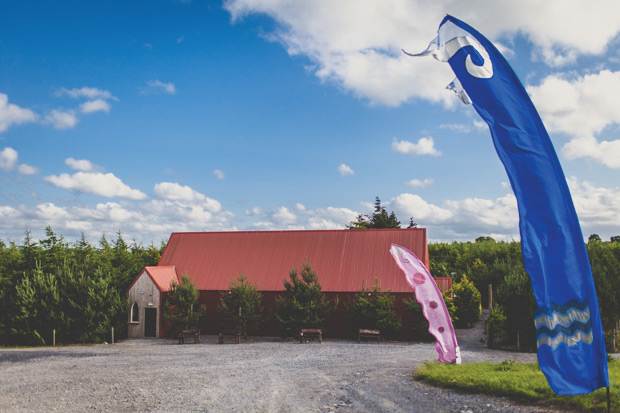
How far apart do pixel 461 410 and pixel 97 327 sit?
72.8ft

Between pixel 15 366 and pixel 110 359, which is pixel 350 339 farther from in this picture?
pixel 15 366

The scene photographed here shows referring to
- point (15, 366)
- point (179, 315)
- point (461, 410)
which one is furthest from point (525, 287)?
point (15, 366)

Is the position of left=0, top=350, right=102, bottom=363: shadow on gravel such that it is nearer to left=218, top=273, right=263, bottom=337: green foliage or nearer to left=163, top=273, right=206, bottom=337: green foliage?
left=163, top=273, right=206, bottom=337: green foliage

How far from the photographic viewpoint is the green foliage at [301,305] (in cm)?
2634

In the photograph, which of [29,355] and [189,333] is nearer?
[29,355]

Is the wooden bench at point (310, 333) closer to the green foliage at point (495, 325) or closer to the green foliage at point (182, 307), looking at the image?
the green foliage at point (182, 307)

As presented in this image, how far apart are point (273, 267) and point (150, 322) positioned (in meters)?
7.61

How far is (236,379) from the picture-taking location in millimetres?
15844

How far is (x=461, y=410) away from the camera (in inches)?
446

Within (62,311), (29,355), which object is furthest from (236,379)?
(62,311)

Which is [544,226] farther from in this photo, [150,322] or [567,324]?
[150,322]

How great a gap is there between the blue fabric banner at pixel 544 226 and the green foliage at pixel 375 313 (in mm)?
17820

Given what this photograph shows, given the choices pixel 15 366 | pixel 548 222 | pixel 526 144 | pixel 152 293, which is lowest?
pixel 15 366

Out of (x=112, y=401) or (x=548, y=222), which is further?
(x=112, y=401)
